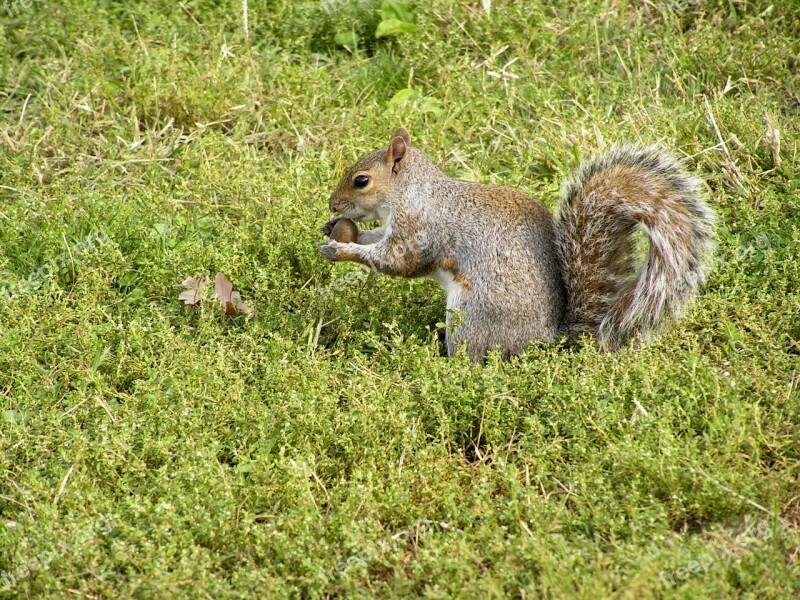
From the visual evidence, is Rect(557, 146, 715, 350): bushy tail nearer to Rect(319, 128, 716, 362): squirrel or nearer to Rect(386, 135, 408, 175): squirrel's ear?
Rect(319, 128, 716, 362): squirrel

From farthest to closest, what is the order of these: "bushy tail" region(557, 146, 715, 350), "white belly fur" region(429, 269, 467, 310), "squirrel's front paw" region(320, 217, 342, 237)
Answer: "squirrel's front paw" region(320, 217, 342, 237), "white belly fur" region(429, 269, 467, 310), "bushy tail" region(557, 146, 715, 350)

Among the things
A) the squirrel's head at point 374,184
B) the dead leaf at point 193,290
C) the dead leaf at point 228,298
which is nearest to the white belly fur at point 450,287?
the squirrel's head at point 374,184

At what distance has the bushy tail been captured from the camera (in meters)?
3.02

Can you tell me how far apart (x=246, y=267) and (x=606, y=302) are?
1331 mm

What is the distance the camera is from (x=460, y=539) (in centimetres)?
247

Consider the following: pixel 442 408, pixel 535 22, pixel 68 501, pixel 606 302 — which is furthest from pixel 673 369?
pixel 535 22

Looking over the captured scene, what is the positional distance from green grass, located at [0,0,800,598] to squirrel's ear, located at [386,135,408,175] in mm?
440

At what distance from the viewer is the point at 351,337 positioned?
345 cm

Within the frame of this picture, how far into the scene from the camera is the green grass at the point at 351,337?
2455 millimetres

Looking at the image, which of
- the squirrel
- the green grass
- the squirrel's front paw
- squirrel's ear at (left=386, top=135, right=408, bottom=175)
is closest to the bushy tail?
the squirrel

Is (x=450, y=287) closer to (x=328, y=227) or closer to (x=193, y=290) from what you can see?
A: (x=328, y=227)

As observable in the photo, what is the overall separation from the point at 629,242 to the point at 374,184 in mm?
884

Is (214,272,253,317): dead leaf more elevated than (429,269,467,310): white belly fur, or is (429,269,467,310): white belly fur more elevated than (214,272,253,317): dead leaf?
(429,269,467,310): white belly fur

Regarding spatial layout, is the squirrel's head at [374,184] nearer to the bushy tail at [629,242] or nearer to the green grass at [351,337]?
the green grass at [351,337]
